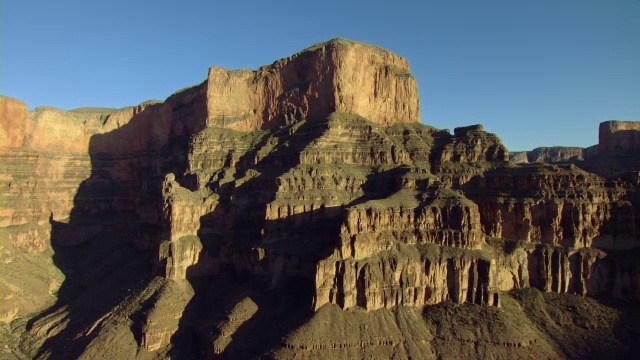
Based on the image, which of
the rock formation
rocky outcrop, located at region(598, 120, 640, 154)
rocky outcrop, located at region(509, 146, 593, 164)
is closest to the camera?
the rock formation

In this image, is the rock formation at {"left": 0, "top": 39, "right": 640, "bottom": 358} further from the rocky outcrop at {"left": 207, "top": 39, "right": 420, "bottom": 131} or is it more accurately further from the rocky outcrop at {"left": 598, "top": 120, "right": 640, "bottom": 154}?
the rocky outcrop at {"left": 598, "top": 120, "right": 640, "bottom": 154}

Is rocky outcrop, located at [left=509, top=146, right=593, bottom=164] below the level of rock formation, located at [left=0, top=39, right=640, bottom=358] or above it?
above

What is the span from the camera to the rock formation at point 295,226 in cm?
5369

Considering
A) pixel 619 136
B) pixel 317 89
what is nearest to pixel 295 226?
pixel 317 89

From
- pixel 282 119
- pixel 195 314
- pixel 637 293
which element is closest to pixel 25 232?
pixel 195 314

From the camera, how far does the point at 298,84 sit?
9094 centimetres

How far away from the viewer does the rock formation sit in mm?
53688

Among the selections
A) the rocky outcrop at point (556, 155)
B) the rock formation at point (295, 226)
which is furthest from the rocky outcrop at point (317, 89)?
the rocky outcrop at point (556, 155)

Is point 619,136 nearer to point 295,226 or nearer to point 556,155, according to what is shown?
point 556,155

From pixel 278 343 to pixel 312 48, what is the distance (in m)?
62.5

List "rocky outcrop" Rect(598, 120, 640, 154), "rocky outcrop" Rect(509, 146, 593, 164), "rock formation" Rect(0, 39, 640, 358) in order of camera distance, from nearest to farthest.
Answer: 1. "rock formation" Rect(0, 39, 640, 358)
2. "rocky outcrop" Rect(598, 120, 640, 154)
3. "rocky outcrop" Rect(509, 146, 593, 164)

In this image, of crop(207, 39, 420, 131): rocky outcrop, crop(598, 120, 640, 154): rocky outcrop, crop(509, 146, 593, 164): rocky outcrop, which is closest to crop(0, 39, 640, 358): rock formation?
crop(207, 39, 420, 131): rocky outcrop

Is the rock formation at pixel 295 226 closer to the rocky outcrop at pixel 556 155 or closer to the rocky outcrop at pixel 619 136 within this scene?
the rocky outcrop at pixel 619 136

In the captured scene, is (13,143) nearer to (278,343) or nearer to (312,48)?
(312,48)
